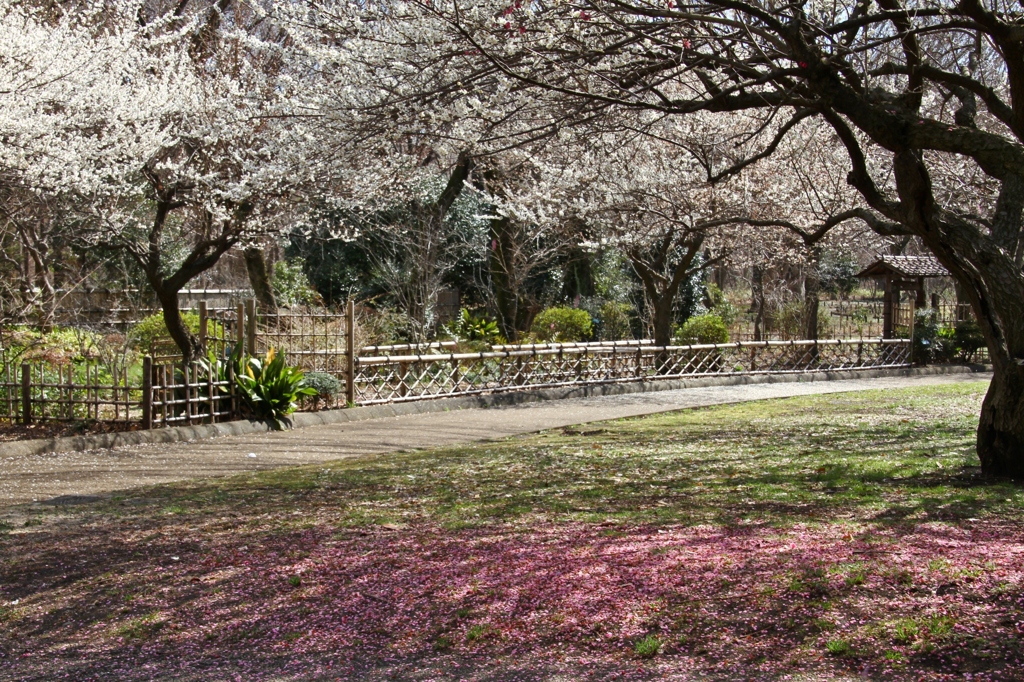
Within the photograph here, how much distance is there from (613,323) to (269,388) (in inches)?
586

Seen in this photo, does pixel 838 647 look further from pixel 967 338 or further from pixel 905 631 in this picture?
pixel 967 338

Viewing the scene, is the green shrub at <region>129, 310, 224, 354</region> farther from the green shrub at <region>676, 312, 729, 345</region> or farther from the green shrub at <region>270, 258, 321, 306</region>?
the green shrub at <region>676, 312, 729, 345</region>

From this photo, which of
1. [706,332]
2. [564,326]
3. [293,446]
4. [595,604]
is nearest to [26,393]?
[293,446]

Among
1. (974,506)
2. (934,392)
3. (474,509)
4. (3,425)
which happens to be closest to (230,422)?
(3,425)

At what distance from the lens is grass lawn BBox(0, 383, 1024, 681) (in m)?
4.85

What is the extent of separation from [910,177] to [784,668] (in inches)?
194

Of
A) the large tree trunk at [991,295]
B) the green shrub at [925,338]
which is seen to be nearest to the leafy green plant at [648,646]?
the large tree trunk at [991,295]

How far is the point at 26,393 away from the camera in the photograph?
13172mm

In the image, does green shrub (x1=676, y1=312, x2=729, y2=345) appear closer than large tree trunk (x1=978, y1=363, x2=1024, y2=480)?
No

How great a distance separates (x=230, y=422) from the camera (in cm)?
1352

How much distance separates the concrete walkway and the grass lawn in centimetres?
102

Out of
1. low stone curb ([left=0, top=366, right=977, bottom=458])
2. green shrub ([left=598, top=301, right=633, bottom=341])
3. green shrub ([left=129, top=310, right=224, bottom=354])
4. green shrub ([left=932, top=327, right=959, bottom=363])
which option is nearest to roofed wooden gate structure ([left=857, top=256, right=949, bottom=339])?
green shrub ([left=932, top=327, right=959, bottom=363])

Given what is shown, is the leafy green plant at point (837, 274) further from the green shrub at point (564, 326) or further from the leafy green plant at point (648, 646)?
the leafy green plant at point (648, 646)

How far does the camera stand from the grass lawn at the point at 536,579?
4.85 meters
